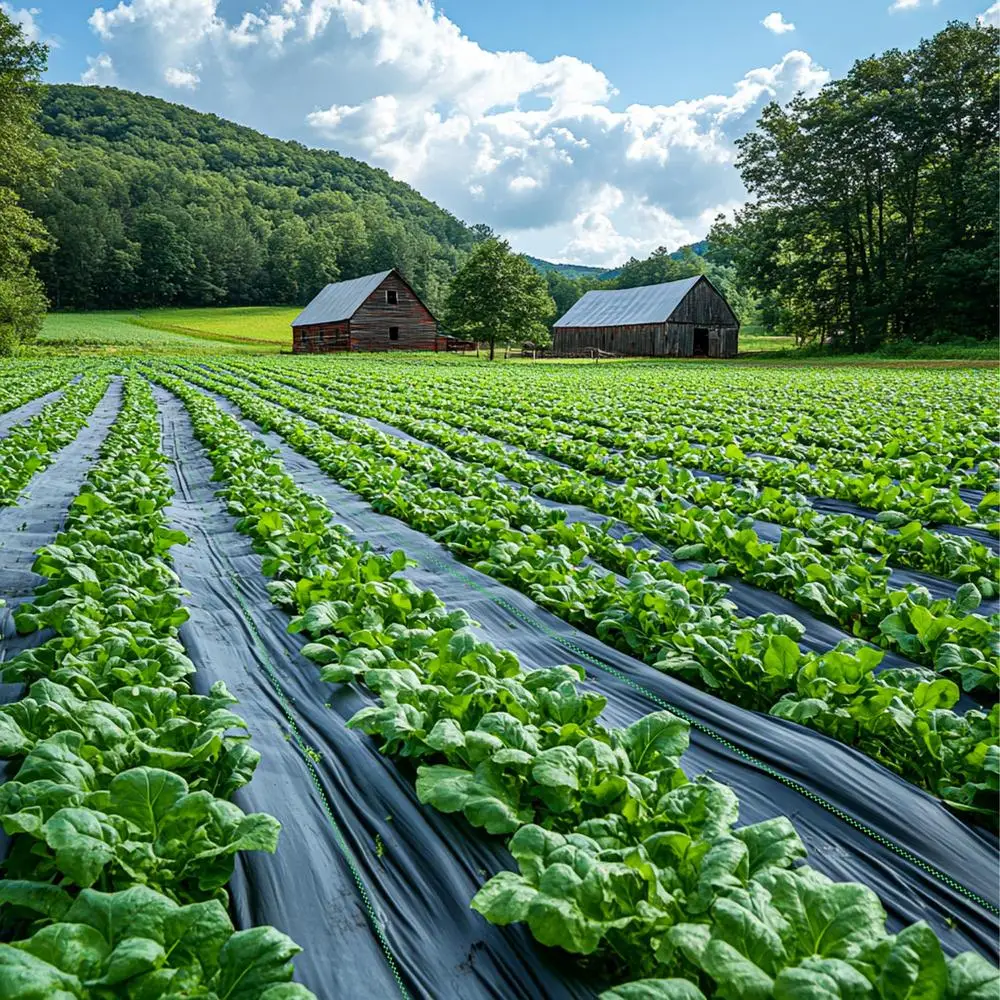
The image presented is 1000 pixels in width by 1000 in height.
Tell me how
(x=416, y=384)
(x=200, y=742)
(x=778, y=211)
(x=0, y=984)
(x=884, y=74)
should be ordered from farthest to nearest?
(x=778, y=211) < (x=884, y=74) < (x=416, y=384) < (x=200, y=742) < (x=0, y=984)

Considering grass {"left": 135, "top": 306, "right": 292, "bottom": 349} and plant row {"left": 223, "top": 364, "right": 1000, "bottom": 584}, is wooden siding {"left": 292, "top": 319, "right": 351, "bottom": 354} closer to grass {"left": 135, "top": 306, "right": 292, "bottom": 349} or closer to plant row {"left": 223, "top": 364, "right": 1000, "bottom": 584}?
grass {"left": 135, "top": 306, "right": 292, "bottom": 349}

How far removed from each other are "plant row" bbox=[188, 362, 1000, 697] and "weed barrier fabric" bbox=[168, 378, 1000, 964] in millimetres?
1106

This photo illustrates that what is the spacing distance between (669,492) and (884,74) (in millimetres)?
47799

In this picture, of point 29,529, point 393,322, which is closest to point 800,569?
point 29,529

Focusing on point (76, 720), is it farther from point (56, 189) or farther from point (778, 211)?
point (56, 189)

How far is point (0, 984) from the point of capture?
1.71 meters

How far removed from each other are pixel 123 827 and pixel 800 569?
170 inches

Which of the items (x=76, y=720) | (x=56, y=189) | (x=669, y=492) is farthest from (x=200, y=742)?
(x=56, y=189)

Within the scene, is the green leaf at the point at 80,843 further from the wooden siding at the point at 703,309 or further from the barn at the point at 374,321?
the barn at the point at 374,321

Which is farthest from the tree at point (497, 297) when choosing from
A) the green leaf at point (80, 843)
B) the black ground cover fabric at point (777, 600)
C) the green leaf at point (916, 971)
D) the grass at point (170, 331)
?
the green leaf at point (916, 971)

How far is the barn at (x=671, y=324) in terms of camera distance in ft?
169

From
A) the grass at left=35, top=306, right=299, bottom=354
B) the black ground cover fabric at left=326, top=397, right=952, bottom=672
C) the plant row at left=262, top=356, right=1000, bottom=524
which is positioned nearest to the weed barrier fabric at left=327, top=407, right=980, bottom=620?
the black ground cover fabric at left=326, top=397, right=952, bottom=672

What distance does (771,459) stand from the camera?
10703 mm

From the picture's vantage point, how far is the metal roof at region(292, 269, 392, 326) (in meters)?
57.3
